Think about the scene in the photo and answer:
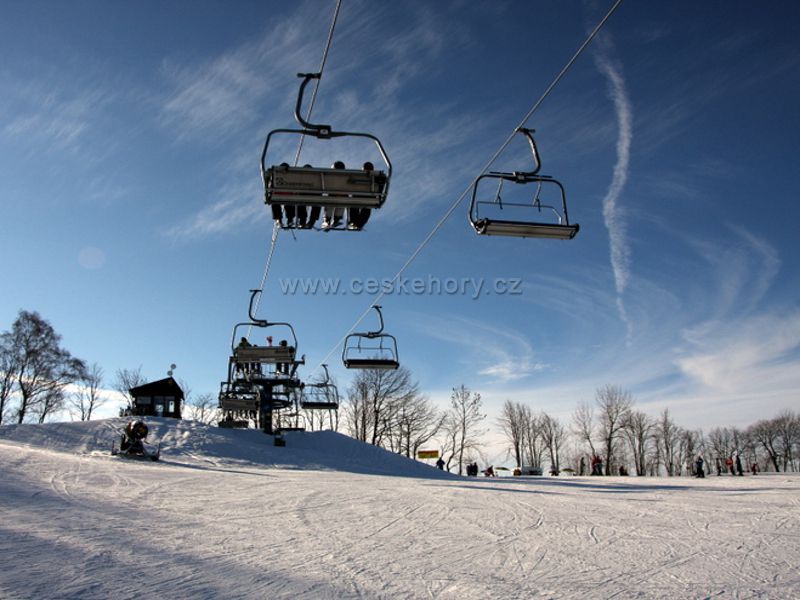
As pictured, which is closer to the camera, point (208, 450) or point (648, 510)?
point (648, 510)

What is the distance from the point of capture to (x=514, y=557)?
743cm

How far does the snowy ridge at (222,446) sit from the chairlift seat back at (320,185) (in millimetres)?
19947

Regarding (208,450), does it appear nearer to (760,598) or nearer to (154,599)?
(154,599)

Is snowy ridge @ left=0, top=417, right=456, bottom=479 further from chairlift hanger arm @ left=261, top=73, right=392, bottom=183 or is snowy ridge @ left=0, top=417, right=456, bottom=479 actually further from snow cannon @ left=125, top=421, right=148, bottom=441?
chairlift hanger arm @ left=261, top=73, right=392, bottom=183

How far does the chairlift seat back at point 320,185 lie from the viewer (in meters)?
7.94

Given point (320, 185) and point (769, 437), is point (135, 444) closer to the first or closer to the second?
point (320, 185)

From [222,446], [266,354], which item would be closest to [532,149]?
[266,354]

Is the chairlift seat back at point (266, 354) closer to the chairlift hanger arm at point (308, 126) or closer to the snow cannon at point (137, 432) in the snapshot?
the snow cannon at point (137, 432)

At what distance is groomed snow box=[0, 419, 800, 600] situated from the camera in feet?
19.4

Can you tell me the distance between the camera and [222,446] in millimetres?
30609

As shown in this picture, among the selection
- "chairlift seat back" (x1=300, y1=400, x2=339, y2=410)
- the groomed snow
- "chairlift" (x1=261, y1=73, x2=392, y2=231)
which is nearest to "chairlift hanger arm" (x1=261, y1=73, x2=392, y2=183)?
"chairlift" (x1=261, y1=73, x2=392, y2=231)

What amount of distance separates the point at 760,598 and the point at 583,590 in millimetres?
1760

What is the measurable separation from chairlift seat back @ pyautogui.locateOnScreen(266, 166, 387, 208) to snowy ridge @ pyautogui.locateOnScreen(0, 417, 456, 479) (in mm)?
19947

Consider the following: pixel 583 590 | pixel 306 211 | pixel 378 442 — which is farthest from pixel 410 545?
pixel 378 442
